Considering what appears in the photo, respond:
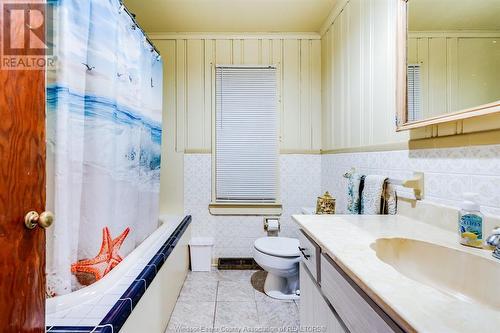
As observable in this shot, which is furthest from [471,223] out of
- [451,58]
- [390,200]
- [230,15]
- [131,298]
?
[230,15]

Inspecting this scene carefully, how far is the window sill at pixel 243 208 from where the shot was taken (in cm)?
261

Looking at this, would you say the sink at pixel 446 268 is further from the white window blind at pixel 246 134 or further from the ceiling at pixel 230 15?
the ceiling at pixel 230 15

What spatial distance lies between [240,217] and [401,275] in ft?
6.59

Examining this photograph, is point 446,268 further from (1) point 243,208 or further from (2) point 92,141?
(1) point 243,208

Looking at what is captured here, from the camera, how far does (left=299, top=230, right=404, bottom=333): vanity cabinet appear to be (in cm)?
67

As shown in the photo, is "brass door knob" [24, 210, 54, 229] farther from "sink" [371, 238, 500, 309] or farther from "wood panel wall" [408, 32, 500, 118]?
"wood panel wall" [408, 32, 500, 118]

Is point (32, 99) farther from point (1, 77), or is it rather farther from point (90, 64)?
point (90, 64)

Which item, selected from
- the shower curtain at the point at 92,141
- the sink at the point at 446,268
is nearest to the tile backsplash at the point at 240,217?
the shower curtain at the point at 92,141

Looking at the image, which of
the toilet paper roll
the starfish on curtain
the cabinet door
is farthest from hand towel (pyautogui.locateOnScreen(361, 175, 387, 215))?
the starfish on curtain

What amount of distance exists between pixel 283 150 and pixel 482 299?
1992 millimetres

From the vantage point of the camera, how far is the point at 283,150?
264 cm

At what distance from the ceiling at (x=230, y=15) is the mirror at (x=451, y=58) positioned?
1158 mm

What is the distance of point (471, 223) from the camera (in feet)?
2.85

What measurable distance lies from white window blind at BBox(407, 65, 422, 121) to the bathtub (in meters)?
1.48
